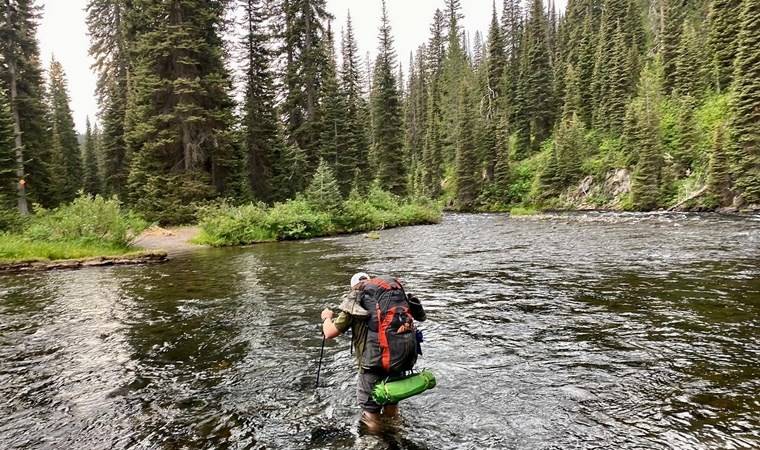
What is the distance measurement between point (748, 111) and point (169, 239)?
40.6 m

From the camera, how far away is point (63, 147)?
48781 millimetres

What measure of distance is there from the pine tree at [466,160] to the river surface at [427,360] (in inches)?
1767

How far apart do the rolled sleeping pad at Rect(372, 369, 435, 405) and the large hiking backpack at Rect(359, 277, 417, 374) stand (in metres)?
0.12

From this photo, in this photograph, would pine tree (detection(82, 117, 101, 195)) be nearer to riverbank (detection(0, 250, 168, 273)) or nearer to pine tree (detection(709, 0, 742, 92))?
riverbank (detection(0, 250, 168, 273))

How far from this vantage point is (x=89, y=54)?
45031 mm

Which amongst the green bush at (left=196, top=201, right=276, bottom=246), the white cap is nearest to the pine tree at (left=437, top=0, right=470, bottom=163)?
the green bush at (left=196, top=201, right=276, bottom=246)

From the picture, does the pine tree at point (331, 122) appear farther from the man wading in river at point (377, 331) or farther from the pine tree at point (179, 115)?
the man wading in river at point (377, 331)

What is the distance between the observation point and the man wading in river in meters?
4.73

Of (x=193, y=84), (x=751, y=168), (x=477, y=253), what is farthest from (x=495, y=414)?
(x=751, y=168)

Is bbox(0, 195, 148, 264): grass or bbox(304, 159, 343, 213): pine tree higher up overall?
bbox(304, 159, 343, 213): pine tree

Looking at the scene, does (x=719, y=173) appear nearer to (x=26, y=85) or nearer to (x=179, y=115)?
(x=179, y=115)

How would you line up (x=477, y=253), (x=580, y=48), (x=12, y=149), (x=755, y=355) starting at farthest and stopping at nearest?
(x=580, y=48)
(x=12, y=149)
(x=477, y=253)
(x=755, y=355)

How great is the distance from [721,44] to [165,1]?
5147cm

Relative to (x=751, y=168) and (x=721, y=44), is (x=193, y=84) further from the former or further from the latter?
(x=721, y=44)
